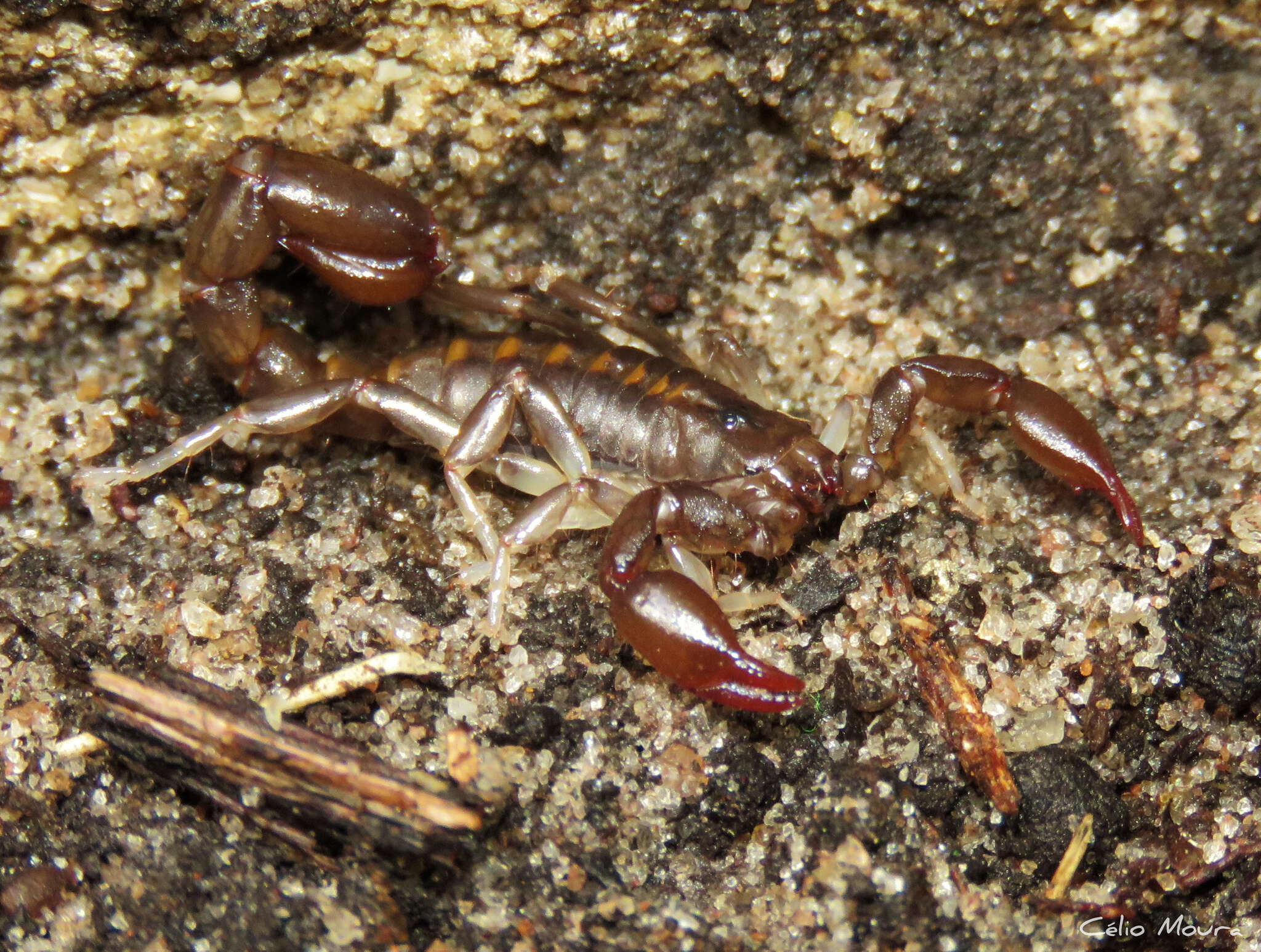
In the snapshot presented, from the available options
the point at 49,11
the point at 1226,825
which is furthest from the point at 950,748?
the point at 49,11

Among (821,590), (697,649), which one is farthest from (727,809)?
(821,590)

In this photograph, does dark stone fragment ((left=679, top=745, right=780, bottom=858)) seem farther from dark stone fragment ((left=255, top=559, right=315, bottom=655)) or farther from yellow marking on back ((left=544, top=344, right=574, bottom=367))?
yellow marking on back ((left=544, top=344, right=574, bottom=367))

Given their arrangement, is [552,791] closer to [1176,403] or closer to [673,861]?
[673,861]

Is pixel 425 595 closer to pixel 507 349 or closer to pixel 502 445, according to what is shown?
pixel 502 445

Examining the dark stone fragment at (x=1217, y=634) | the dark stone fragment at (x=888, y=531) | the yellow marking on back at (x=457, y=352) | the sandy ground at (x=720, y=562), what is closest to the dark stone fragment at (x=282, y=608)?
the sandy ground at (x=720, y=562)

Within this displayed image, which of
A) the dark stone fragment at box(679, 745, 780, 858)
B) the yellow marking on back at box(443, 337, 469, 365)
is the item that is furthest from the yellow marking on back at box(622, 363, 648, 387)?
the dark stone fragment at box(679, 745, 780, 858)

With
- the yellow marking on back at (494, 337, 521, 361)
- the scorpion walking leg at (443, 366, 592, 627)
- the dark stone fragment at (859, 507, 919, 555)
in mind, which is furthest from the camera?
the yellow marking on back at (494, 337, 521, 361)
